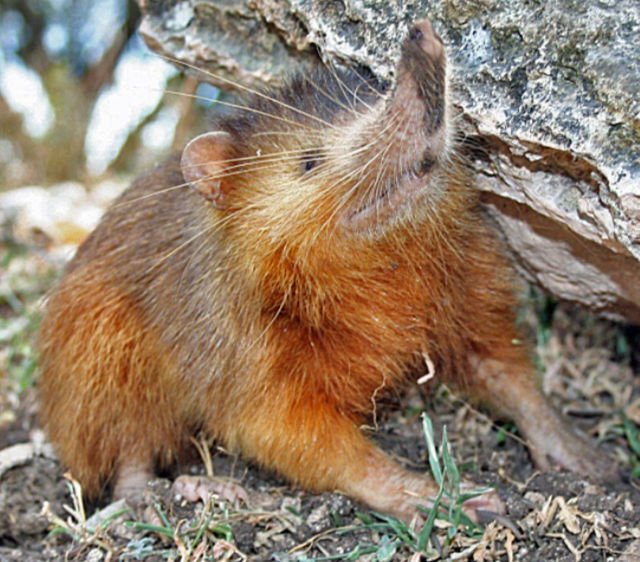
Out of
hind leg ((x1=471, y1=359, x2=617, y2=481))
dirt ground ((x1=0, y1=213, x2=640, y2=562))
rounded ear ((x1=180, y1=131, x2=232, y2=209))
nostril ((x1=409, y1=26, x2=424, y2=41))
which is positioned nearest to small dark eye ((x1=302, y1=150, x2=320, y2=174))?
rounded ear ((x1=180, y1=131, x2=232, y2=209))

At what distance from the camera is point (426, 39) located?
2525 mm

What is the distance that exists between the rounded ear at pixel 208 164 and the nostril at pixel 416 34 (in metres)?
0.95

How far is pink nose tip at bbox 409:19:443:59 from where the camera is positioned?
2525 millimetres

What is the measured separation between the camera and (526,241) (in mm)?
3766

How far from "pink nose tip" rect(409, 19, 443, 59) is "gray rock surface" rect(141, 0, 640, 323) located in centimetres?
50

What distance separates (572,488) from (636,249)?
109 centimetres

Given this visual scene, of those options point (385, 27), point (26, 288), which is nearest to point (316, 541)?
point (385, 27)

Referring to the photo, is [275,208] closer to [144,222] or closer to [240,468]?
[144,222]

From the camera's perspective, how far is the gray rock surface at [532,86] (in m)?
2.69

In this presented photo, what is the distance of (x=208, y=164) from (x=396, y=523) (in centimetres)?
158

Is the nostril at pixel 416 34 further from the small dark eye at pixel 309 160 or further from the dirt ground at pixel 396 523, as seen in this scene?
the dirt ground at pixel 396 523

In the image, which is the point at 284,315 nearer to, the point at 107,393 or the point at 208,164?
the point at 208,164

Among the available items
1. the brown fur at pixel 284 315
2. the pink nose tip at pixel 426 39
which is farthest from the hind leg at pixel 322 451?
the pink nose tip at pixel 426 39

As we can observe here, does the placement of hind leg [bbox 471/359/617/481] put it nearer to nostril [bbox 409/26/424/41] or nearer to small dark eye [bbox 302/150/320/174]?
small dark eye [bbox 302/150/320/174]
